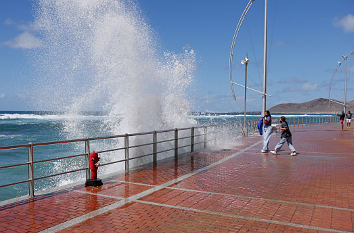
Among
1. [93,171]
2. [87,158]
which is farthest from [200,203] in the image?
[87,158]

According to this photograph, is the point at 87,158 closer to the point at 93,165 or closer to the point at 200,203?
the point at 93,165

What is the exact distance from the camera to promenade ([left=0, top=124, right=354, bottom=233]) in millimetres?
4676

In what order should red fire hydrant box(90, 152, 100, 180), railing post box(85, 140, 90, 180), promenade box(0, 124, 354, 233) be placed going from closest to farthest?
promenade box(0, 124, 354, 233)
red fire hydrant box(90, 152, 100, 180)
railing post box(85, 140, 90, 180)

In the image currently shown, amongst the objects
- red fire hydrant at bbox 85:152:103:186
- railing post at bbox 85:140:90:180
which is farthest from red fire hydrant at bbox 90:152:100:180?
railing post at bbox 85:140:90:180

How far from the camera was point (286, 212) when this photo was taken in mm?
5273

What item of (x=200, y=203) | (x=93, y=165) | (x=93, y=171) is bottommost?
(x=200, y=203)

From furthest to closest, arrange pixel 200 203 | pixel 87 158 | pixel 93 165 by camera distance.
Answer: pixel 87 158 < pixel 93 165 < pixel 200 203

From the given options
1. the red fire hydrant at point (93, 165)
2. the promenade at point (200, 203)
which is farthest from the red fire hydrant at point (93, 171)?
the promenade at point (200, 203)

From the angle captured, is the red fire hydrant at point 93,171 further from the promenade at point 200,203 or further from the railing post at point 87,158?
the railing post at point 87,158

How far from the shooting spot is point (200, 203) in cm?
578

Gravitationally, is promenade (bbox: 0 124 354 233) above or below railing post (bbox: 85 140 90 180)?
below

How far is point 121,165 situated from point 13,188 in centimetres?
491

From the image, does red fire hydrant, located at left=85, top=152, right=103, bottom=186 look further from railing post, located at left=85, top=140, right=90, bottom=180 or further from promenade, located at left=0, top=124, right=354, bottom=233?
railing post, located at left=85, top=140, right=90, bottom=180

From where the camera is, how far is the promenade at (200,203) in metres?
4.68
